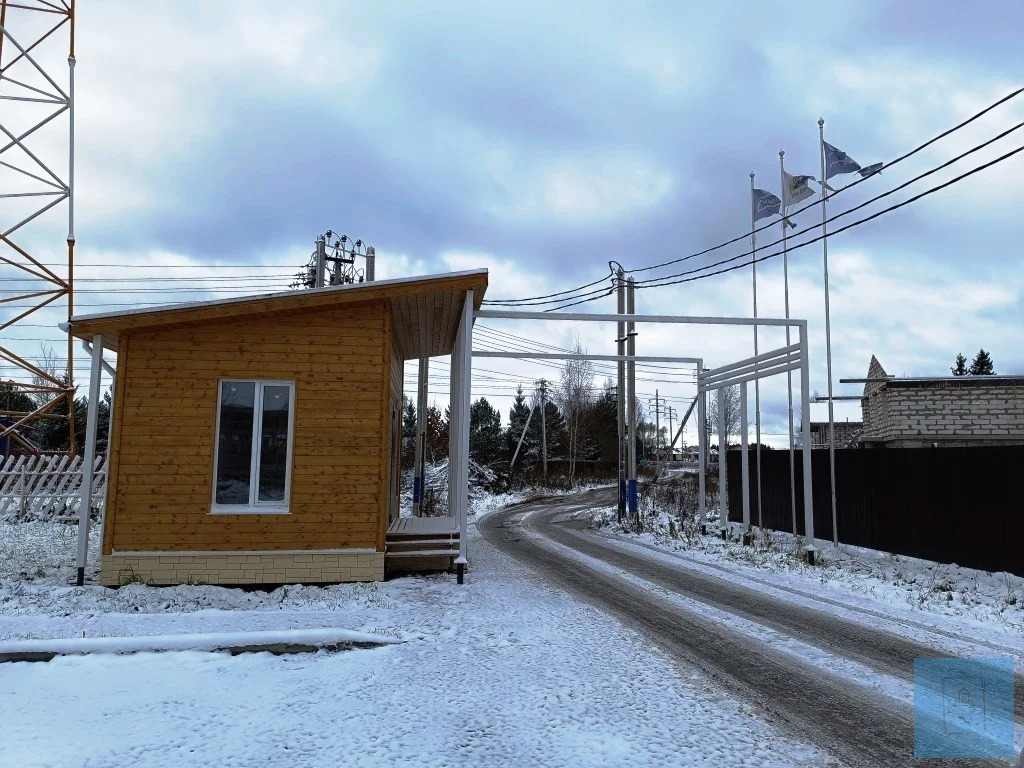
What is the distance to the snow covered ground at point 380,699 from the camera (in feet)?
12.5

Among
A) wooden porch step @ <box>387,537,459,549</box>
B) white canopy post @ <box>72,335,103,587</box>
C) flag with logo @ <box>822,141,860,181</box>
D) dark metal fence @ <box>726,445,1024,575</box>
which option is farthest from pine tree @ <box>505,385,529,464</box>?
white canopy post @ <box>72,335,103,587</box>

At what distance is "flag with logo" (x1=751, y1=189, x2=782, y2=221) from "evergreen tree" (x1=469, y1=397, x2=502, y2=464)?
59.7ft

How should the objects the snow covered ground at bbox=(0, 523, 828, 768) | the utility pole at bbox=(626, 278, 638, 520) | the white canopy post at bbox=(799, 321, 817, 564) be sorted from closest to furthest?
the snow covered ground at bbox=(0, 523, 828, 768) → the white canopy post at bbox=(799, 321, 817, 564) → the utility pole at bbox=(626, 278, 638, 520)

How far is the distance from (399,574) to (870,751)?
22.5ft

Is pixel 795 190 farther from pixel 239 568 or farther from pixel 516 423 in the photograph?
pixel 516 423

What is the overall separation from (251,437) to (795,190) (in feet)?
38.3

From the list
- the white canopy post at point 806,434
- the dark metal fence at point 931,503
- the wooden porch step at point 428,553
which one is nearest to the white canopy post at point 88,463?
the wooden porch step at point 428,553

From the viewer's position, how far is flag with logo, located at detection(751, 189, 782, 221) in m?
14.7

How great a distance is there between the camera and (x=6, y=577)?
8727 mm

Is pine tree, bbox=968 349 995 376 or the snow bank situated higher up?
pine tree, bbox=968 349 995 376

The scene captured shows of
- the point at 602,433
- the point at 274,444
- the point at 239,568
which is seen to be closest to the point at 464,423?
the point at 274,444

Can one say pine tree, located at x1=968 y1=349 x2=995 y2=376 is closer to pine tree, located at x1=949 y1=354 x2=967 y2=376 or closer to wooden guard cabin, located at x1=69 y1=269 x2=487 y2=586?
pine tree, located at x1=949 y1=354 x2=967 y2=376

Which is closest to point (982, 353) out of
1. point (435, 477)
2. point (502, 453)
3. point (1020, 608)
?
point (502, 453)

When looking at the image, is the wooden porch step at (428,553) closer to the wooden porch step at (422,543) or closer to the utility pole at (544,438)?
the wooden porch step at (422,543)
